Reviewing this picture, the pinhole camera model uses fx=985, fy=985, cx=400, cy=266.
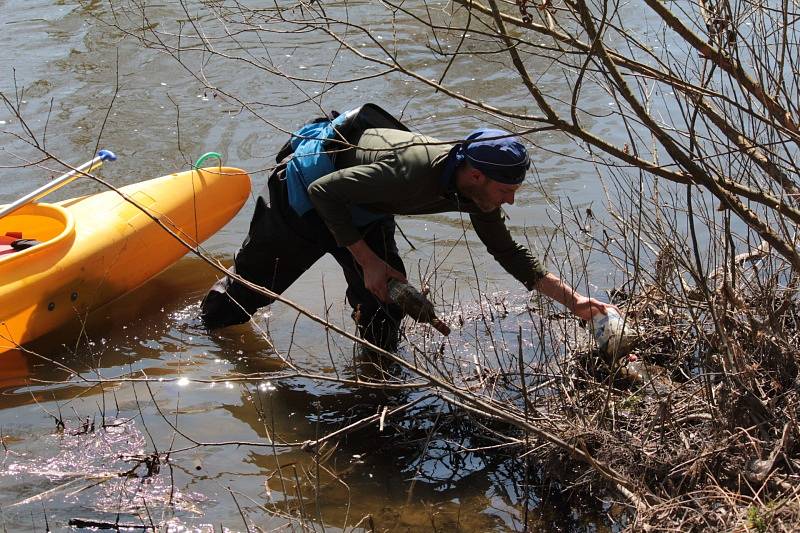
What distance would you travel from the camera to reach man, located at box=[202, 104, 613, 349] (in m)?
4.12

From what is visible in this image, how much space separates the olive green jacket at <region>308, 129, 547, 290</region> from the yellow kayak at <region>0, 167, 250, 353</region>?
0.89 m

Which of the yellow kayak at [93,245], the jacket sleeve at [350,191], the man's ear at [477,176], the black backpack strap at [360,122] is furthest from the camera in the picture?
the yellow kayak at [93,245]

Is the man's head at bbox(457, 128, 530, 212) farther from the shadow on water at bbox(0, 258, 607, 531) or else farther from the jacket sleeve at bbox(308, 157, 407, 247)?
the shadow on water at bbox(0, 258, 607, 531)

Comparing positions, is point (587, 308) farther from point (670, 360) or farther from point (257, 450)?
point (257, 450)

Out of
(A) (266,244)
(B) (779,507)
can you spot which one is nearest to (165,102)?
(A) (266,244)

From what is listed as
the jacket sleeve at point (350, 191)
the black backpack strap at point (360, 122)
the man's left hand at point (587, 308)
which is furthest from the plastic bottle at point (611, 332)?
the black backpack strap at point (360, 122)

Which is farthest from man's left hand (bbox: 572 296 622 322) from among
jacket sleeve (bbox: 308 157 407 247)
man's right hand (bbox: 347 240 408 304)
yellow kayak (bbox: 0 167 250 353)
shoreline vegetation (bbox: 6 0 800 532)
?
yellow kayak (bbox: 0 167 250 353)

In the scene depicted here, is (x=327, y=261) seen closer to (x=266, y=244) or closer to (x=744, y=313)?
(x=266, y=244)

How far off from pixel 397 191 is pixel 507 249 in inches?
26.7

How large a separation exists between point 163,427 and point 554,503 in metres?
1.86

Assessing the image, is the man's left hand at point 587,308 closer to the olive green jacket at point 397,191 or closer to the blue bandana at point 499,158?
the olive green jacket at point 397,191

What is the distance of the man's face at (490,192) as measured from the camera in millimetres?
4062

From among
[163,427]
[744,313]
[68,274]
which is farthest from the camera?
[68,274]

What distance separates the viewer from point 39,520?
150 inches
